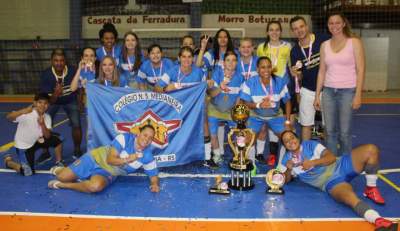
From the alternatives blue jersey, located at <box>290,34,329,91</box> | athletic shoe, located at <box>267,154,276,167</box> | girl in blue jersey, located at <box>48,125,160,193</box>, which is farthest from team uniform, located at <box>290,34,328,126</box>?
girl in blue jersey, located at <box>48,125,160,193</box>

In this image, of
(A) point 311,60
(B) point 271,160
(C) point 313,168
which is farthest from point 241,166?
(A) point 311,60

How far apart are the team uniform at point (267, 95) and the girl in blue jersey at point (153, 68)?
46.9 inches

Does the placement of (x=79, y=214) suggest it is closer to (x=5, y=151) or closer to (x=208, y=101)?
(x=208, y=101)

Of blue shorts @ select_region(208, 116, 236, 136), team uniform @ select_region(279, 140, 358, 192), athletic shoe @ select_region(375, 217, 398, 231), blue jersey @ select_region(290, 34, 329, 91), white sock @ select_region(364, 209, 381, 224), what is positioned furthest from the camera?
blue shorts @ select_region(208, 116, 236, 136)

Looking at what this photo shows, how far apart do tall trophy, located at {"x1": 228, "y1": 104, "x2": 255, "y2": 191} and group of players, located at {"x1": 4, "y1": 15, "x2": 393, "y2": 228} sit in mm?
426

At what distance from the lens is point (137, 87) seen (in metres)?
5.70

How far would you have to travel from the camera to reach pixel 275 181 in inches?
173

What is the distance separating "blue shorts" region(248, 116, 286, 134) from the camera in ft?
17.1

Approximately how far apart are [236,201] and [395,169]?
7.92ft

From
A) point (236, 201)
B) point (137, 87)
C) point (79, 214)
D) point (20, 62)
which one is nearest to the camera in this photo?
point (79, 214)

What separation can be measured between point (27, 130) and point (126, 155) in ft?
5.35

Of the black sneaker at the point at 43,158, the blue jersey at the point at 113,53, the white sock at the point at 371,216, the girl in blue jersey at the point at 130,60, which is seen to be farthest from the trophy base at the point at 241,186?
the black sneaker at the point at 43,158

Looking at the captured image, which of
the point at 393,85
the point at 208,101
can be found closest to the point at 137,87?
Answer: the point at 208,101

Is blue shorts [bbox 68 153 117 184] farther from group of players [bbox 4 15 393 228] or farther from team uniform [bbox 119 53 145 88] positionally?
team uniform [bbox 119 53 145 88]
